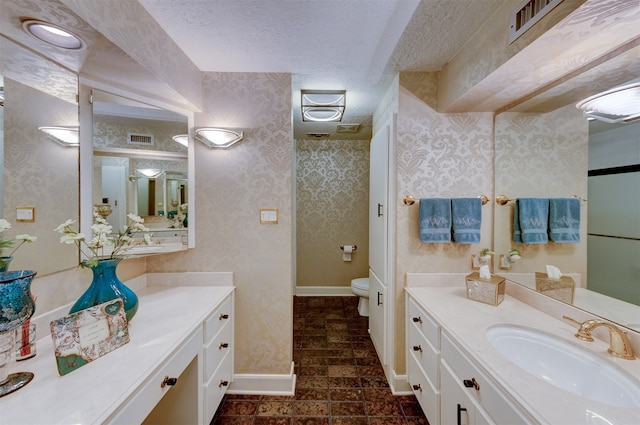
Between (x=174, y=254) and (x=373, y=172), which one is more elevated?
(x=373, y=172)

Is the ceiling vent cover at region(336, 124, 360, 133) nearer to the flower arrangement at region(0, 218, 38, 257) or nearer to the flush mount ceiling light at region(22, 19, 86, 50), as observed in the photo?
the flush mount ceiling light at region(22, 19, 86, 50)

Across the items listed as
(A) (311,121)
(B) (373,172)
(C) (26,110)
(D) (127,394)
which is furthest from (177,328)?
(A) (311,121)

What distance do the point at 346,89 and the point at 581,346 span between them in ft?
6.84

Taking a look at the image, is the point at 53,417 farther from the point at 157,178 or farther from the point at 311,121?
the point at 311,121

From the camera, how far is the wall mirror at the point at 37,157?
908 millimetres

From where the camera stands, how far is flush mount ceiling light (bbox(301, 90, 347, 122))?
2.09 metres

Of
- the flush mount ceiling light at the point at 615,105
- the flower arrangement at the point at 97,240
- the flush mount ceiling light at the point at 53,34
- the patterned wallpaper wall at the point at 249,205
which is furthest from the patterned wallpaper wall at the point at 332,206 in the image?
the flush mount ceiling light at the point at 53,34

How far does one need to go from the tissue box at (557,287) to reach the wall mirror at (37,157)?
247cm

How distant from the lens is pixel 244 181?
1785 mm

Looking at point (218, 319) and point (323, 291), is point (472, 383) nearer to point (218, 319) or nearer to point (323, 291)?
point (218, 319)

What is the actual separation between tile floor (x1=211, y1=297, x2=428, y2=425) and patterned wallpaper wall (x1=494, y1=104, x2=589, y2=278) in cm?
129

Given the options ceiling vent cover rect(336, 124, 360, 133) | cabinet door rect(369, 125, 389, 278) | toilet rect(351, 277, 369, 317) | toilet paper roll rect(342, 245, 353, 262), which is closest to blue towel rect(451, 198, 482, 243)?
cabinet door rect(369, 125, 389, 278)

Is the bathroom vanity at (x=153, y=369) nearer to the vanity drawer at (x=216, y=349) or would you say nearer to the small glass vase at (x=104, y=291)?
the vanity drawer at (x=216, y=349)

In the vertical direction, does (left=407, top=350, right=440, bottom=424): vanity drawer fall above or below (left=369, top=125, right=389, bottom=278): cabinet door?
below
